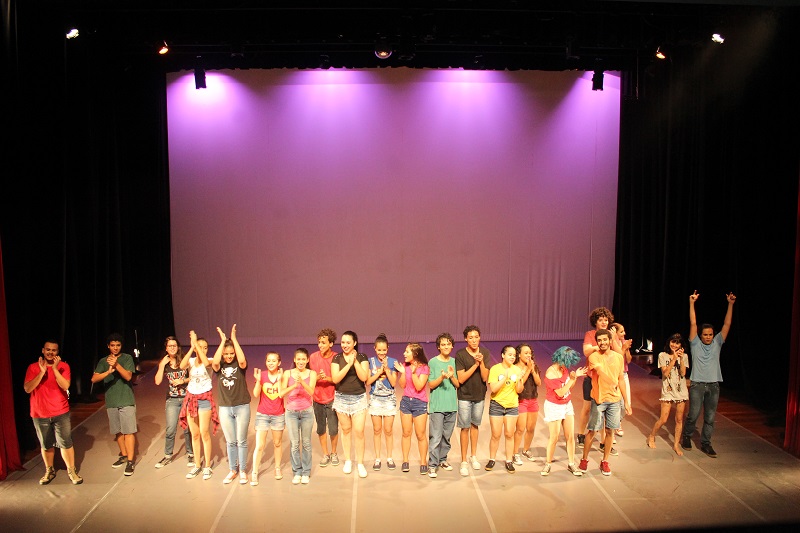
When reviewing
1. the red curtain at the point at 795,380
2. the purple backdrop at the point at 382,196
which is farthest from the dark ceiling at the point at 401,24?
the red curtain at the point at 795,380

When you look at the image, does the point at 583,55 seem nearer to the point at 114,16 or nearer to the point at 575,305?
the point at 575,305

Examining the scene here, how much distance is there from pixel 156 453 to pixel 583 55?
7406 millimetres

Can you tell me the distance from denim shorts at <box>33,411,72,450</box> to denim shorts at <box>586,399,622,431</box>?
487cm

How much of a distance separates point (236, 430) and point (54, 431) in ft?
5.61

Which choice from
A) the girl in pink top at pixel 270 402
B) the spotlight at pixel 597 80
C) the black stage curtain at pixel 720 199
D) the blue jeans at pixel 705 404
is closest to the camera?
the girl in pink top at pixel 270 402

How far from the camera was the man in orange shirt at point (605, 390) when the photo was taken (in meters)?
6.72

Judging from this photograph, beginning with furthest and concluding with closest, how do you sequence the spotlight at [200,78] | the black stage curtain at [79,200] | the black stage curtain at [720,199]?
1. the spotlight at [200,78]
2. the black stage curtain at [720,199]
3. the black stage curtain at [79,200]

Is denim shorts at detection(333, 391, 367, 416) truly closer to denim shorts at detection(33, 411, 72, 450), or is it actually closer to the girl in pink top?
the girl in pink top

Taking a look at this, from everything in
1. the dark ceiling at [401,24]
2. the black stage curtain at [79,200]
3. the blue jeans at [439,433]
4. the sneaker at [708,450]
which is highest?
the dark ceiling at [401,24]

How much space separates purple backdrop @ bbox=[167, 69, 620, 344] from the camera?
39.7ft

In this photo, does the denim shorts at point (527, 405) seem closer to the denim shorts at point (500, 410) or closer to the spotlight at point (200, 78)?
the denim shorts at point (500, 410)

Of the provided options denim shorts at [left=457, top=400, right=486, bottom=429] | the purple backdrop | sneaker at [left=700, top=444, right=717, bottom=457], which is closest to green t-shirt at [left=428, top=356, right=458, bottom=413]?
denim shorts at [left=457, top=400, right=486, bottom=429]

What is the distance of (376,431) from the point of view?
694cm

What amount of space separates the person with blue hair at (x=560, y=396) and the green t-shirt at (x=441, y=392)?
865 mm
